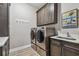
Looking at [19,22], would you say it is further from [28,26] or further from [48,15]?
[48,15]

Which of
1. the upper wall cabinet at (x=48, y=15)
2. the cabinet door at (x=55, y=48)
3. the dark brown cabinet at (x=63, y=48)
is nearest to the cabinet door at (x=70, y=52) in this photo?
the dark brown cabinet at (x=63, y=48)

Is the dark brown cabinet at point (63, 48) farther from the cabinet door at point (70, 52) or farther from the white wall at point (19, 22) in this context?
the white wall at point (19, 22)

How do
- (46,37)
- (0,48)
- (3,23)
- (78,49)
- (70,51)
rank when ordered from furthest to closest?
A: (46,37), (3,23), (70,51), (78,49), (0,48)

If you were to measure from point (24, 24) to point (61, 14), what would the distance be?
2.53ft

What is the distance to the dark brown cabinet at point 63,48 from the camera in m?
1.53

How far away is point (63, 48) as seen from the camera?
69.8 inches

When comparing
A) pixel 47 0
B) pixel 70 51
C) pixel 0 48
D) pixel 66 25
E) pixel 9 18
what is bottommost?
pixel 70 51

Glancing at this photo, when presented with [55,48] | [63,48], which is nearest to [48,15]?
[55,48]

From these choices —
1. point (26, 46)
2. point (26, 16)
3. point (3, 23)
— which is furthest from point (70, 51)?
point (3, 23)

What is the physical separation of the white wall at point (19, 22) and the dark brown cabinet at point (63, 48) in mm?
649

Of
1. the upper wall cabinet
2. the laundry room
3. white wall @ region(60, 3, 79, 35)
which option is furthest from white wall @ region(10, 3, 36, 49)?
white wall @ region(60, 3, 79, 35)

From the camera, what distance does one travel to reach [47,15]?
7.80ft

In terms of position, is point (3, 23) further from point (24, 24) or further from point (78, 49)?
point (78, 49)

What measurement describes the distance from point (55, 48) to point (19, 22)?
3.04 feet
